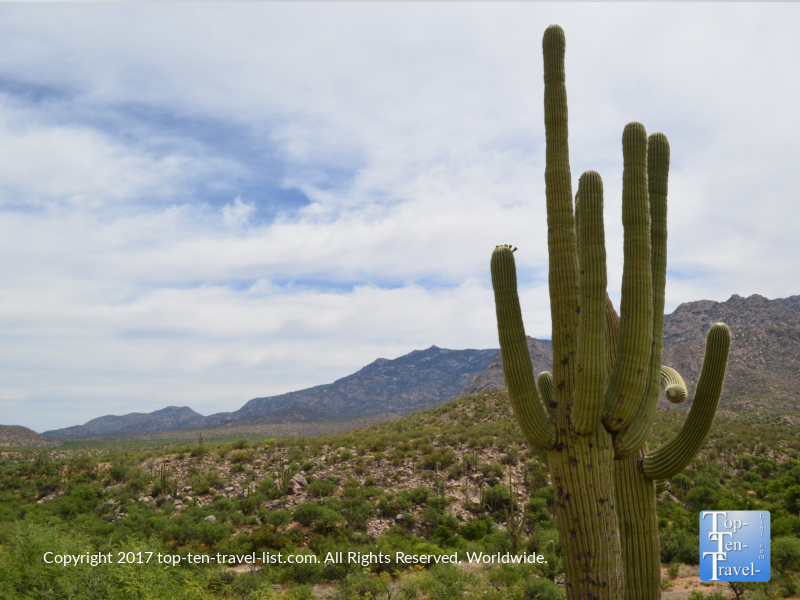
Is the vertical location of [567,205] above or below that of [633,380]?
above

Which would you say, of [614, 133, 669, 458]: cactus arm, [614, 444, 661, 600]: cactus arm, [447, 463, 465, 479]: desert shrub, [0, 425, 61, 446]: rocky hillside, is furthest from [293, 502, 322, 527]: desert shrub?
[0, 425, 61, 446]: rocky hillside

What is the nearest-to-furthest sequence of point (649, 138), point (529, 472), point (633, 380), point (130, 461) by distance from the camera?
point (633, 380) < point (649, 138) < point (529, 472) < point (130, 461)

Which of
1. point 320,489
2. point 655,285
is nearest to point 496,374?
point 320,489

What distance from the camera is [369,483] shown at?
17.1 meters

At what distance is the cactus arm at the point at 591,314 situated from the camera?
17.5ft

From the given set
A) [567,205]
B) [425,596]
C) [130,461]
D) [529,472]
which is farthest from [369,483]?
[567,205]

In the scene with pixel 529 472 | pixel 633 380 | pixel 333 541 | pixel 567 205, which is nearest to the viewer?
pixel 633 380

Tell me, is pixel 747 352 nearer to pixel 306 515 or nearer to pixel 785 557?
pixel 785 557

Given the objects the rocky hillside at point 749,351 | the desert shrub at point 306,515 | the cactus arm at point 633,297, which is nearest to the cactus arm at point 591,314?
the cactus arm at point 633,297

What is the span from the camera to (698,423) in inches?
241

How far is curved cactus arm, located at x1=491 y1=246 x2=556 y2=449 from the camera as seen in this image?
5.72 meters

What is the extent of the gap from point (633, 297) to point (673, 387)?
1937mm

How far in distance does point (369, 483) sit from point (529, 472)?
6.22 meters

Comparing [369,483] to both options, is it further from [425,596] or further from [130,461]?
[130,461]
